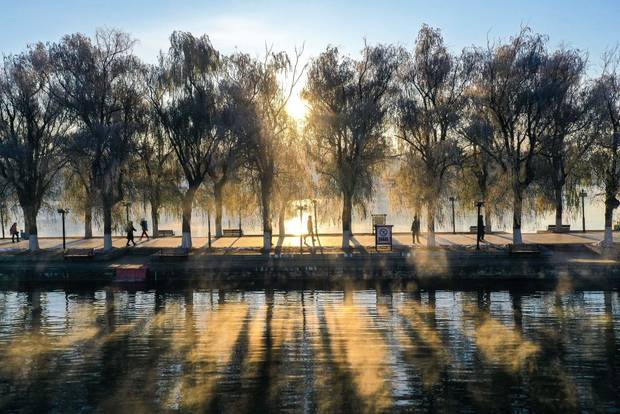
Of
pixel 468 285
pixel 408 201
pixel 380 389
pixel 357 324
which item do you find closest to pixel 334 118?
pixel 408 201

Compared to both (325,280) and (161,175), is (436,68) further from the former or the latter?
(161,175)

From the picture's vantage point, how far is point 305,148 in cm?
4138

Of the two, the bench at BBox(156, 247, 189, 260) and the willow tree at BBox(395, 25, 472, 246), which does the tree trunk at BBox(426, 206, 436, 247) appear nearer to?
the willow tree at BBox(395, 25, 472, 246)

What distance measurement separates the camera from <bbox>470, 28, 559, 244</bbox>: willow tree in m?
37.7

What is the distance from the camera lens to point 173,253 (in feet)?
123

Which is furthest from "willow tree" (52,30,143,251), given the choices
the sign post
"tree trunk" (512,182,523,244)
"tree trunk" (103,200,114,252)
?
"tree trunk" (512,182,523,244)

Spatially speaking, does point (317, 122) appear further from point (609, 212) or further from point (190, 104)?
point (609, 212)

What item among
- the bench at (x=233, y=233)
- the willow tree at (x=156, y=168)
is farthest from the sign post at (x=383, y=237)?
the willow tree at (x=156, y=168)

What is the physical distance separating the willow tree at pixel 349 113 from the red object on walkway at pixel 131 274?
42.1 ft

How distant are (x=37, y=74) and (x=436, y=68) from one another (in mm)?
26700

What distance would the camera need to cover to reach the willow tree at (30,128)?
4066 centimetres

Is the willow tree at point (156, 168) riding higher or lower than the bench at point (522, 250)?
higher

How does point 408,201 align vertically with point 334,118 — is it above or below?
below

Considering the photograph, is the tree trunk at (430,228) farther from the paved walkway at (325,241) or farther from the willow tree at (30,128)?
the willow tree at (30,128)
